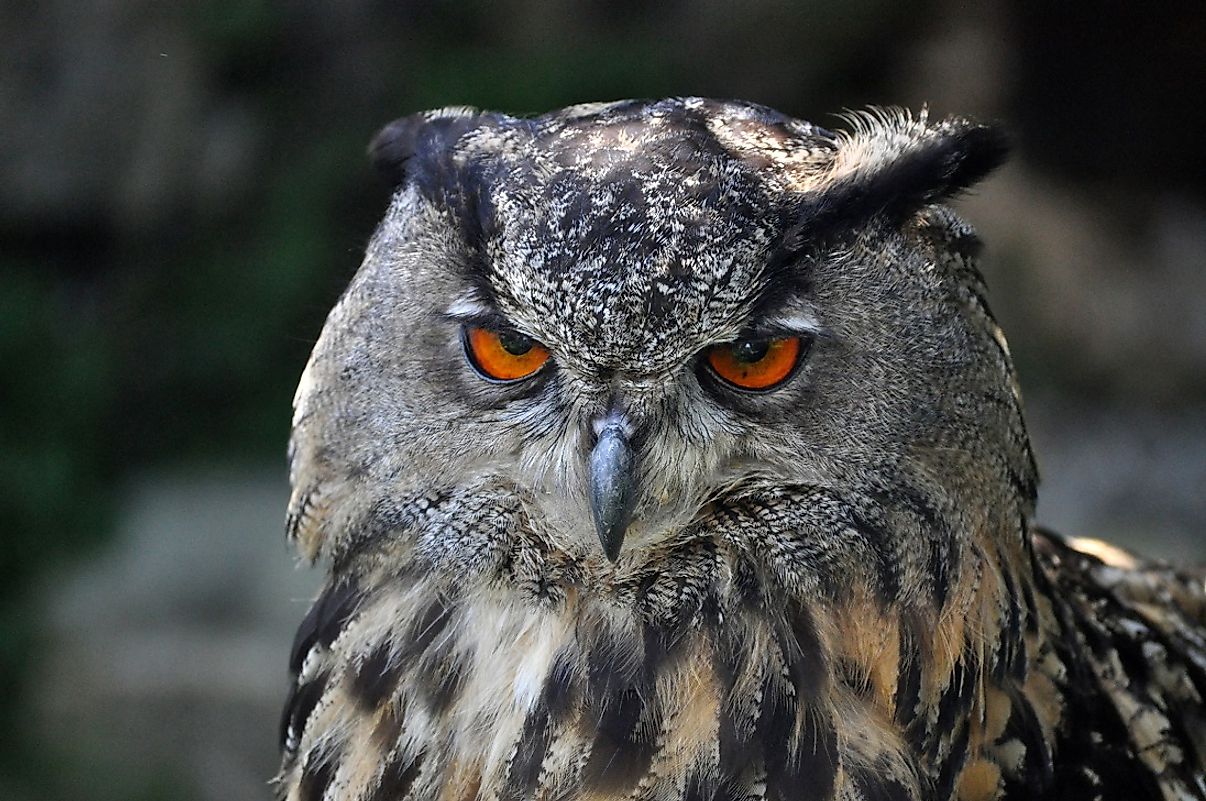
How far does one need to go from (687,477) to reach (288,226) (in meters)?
3.06

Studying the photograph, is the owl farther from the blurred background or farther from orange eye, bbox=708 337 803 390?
the blurred background

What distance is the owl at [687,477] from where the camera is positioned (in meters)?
1.20

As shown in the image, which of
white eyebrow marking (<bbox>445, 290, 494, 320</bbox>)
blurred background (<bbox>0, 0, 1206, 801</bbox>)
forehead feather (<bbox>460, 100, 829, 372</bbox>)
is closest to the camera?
forehead feather (<bbox>460, 100, 829, 372</bbox>)

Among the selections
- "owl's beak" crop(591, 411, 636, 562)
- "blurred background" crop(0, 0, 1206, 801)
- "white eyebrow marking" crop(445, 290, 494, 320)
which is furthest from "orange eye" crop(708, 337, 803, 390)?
"blurred background" crop(0, 0, 1206, 801)

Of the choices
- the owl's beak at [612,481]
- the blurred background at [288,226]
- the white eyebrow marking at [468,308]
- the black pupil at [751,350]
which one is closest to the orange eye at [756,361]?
the black pupil at [751,350]

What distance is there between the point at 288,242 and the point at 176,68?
67 centimetres

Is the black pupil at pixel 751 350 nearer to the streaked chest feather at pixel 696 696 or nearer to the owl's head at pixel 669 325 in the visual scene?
the owl's head at pixel 669 325

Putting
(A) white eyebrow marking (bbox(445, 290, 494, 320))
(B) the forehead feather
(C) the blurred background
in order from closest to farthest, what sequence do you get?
1. (B) the forehead feather
2. (A) white eyebrow marking (bbox(445, 290, 494, 320))
3. (C) the blurred background

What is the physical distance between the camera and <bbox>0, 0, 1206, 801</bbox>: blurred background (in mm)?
3869

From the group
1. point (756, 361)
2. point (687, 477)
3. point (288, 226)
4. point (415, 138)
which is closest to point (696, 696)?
point (687, 477)

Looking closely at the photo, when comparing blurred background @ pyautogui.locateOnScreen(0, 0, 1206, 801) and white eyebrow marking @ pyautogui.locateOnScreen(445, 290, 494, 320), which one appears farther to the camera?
blurred background @ pyautogui.locateOnScreen(0, 0, 1206, 801)

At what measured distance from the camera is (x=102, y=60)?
3.94 m

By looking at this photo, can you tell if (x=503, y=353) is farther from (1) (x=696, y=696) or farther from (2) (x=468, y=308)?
(1) (x=696, y=696)

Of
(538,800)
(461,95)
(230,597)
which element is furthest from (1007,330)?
(538,800)
